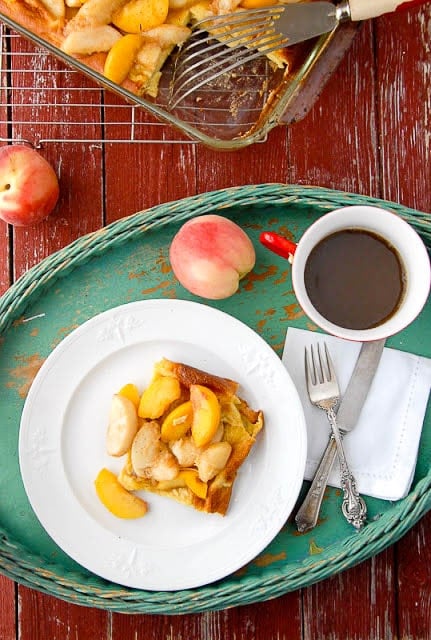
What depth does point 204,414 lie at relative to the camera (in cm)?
104

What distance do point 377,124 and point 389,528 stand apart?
0.59m

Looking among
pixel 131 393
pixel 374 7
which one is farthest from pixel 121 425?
pixel 374 7

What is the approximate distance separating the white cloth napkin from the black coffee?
123mm

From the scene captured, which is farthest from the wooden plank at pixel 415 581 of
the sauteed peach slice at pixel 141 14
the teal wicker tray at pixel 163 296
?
the sauteed peach slice at pixel 141 14

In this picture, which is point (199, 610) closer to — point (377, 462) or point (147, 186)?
point (377, 462)

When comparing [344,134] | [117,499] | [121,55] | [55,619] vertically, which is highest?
[121,55]

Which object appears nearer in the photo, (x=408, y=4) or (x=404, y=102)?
(x=408, y=4)

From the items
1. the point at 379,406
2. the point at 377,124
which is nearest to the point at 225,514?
the point at 379,406

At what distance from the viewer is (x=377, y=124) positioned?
1.20 metres

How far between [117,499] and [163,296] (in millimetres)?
293

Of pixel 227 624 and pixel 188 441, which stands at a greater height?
pixel 188 441

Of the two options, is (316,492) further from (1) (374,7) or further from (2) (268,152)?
(1) (374,7)

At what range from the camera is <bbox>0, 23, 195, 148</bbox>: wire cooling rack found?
1.20 m

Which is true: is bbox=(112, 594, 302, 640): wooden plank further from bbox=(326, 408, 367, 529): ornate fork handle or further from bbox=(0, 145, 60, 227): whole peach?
bbox=(0, 145, 60, 227): whole peach
